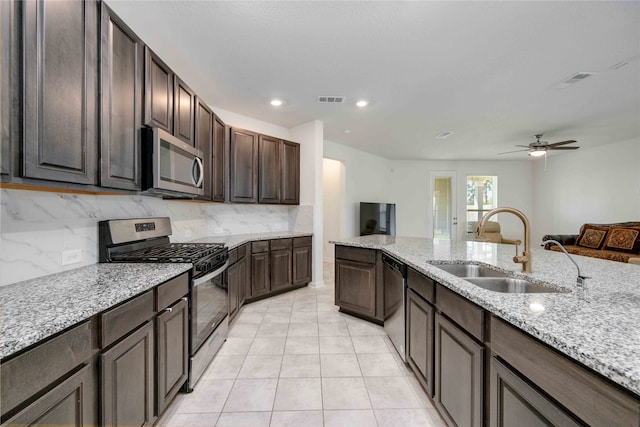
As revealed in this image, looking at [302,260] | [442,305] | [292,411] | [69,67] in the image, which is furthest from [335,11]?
[302,260]

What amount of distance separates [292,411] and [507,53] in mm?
3333

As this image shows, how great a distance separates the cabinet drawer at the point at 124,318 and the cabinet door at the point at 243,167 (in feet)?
7.15

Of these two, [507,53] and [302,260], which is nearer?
[507,53]

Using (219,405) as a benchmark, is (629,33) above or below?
above

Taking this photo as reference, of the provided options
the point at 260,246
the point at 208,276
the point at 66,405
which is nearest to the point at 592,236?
the point at 260,246

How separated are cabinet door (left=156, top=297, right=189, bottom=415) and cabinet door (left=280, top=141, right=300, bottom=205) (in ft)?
8.26

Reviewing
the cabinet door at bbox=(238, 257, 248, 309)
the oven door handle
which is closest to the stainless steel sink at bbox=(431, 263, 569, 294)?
the oven door handle

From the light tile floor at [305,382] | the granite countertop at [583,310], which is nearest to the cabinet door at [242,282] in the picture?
the light tile floor at [305,382]

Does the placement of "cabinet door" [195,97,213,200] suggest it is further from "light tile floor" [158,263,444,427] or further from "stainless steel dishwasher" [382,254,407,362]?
"stainless steel dishwasher" [382,254,407,362]

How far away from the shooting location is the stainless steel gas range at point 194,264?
173cm

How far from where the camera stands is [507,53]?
232cm

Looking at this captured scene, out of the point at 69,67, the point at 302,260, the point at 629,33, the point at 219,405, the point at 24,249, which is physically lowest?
the point at 219,405

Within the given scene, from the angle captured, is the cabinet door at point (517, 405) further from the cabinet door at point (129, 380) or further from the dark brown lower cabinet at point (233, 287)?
the dark brown lower cabinet at point (233, 287)

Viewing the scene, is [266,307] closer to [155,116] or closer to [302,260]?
[302,260]
